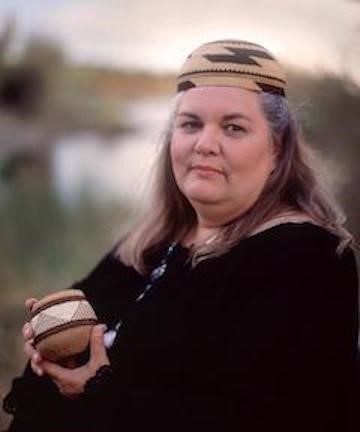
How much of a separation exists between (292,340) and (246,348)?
0.08 m

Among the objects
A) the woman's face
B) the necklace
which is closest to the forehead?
the woman's face

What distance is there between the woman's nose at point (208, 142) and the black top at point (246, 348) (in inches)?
7.0

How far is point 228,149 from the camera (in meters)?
1.45

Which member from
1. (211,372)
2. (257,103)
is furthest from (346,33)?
(211,372)

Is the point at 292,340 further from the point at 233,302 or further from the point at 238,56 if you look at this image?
the point at 238,56

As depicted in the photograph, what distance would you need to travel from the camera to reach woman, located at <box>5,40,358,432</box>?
51.6 inches

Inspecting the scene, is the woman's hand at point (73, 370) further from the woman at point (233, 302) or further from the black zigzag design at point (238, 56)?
the black zigzag design at point (238, 56)

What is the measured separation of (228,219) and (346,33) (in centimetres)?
51

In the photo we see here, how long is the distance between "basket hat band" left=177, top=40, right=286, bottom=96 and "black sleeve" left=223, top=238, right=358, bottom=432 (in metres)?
0.33

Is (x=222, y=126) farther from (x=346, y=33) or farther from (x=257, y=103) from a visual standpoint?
(x=346, y=33)

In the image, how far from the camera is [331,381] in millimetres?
1353

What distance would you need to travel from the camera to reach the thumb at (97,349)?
1.48m

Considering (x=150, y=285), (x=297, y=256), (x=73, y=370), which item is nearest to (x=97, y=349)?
(x=73, y=370)

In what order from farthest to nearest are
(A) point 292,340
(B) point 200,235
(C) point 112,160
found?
(C) point 112,160, (B) point 200,235, (A) point 292,340
